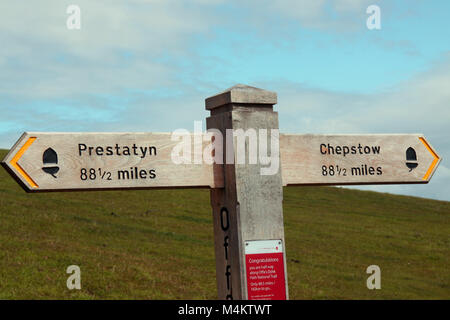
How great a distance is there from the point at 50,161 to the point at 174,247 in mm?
21152

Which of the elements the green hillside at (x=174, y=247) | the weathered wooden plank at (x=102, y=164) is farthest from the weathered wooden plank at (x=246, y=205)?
the green hillside at (x=174, y=247)

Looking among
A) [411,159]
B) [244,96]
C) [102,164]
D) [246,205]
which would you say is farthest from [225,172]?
[411,159]

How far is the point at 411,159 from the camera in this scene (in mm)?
5930

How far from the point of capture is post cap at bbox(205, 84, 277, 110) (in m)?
5.01

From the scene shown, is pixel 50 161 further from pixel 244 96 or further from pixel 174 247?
pixel 174 247

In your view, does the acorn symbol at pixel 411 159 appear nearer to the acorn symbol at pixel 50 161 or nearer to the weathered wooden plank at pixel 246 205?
the weathered wooden plank at pixel 246 205

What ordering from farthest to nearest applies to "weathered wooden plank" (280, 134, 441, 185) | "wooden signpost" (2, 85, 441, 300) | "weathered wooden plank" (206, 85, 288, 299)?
"weathered wooden plank" (280, 134, 441, 185), "weathered wooden plank" (206, 85, 288, 299), "wooden signpost" (2, 85, 441, 300)

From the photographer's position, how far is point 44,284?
58.6ft

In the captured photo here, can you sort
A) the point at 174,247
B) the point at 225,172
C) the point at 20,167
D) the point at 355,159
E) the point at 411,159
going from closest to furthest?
1. the point at 20,167
2. the point at 225,172
3. the point at 355,159
4. the point at 411,159
5. the point at 174,247

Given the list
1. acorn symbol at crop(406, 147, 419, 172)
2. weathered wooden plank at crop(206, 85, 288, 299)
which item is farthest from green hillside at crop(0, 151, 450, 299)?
acorn symbol at crop(406, 147, 419, 172)

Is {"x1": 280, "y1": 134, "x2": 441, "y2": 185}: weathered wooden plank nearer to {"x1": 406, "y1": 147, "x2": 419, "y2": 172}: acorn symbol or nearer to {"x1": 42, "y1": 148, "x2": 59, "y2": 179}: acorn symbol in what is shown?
{"x1": 406, "y1": 147, "x2": 419, "y2": 172}: acorn symbol

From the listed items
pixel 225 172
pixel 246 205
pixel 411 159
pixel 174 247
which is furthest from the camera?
pixel 174 247

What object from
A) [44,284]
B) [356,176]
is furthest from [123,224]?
[356,176]

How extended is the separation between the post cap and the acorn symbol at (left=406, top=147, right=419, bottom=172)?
1.59m
